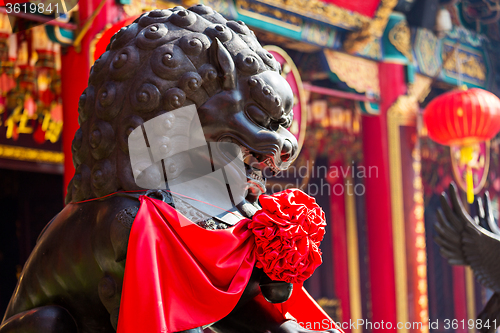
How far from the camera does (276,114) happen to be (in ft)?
3.48

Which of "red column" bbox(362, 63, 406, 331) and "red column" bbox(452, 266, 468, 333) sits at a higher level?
"red column" bbox(362, 63, 406, 331)

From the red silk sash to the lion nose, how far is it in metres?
0.17

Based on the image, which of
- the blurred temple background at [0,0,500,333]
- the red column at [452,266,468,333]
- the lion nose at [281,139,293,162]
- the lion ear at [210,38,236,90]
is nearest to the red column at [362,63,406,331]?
the blurred temple background at [0,0,500,333]

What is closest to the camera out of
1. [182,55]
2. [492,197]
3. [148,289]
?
[148,289]

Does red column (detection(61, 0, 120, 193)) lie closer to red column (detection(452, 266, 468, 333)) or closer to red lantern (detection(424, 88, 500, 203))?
red lantern (detection(424, 88, 500, 203))

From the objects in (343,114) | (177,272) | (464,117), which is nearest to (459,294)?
(343,114)

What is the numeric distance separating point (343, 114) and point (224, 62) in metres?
3.91

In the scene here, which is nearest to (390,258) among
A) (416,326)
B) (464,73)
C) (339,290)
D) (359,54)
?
(416,326)

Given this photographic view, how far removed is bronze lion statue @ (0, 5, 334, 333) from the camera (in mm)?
1004

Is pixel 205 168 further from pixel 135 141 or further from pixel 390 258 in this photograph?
pixel 390 258

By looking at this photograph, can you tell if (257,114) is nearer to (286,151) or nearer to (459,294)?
(286,151)

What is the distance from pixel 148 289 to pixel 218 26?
50 cm

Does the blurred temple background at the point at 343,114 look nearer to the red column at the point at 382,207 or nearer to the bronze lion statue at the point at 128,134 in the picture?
the red column at the point at 382,207

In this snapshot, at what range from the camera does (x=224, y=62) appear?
102 centimetres
